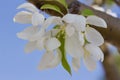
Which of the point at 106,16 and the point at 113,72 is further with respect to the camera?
the point at 113,72

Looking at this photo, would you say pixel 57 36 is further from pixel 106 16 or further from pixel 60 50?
pixel 106 16

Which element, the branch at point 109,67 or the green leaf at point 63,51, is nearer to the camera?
the green leaf at point 63,51

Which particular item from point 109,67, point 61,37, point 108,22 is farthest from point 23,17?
point 109,67

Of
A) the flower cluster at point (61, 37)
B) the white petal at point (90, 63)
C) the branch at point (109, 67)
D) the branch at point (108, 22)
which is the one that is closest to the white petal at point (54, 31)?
the flower cluster at point (61, 37)

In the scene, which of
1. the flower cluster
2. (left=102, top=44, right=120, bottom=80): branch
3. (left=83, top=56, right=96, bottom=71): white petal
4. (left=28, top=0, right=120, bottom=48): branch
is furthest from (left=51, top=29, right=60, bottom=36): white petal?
(left=102, top=44, right=120, bottom=80): branch

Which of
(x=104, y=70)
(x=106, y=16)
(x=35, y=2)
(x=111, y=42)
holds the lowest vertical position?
(x=104, y=70)

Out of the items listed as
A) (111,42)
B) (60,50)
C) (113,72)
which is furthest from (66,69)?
(113,72)

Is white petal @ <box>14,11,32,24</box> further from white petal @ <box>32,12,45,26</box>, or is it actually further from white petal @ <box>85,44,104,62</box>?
white petal @ <box>85,44,104,62</box>

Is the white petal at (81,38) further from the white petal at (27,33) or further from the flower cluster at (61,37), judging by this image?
the white petal at (27,33)
